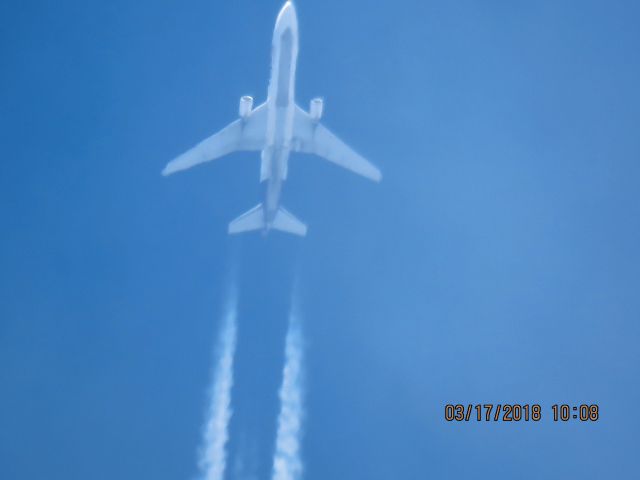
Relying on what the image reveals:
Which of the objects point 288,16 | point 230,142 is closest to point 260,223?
point 230,142

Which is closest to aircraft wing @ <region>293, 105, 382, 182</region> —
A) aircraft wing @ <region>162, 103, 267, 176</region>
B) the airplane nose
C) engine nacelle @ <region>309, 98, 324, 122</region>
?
engine nacelle @ <region>309, 98, 324, 122</region>

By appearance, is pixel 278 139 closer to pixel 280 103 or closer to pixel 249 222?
pixel 280 103

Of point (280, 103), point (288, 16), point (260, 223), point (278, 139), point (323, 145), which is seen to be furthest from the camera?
point (260, 223)

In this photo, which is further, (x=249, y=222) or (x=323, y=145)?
(x=249, y=222)

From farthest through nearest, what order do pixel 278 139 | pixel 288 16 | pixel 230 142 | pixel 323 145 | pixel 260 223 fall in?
pixel 260 223 → pixel 323 145 → pixel 230 142 → pixel 278 139 → pixel 288 16

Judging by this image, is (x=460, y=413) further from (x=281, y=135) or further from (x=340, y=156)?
(x=281, y=135)
